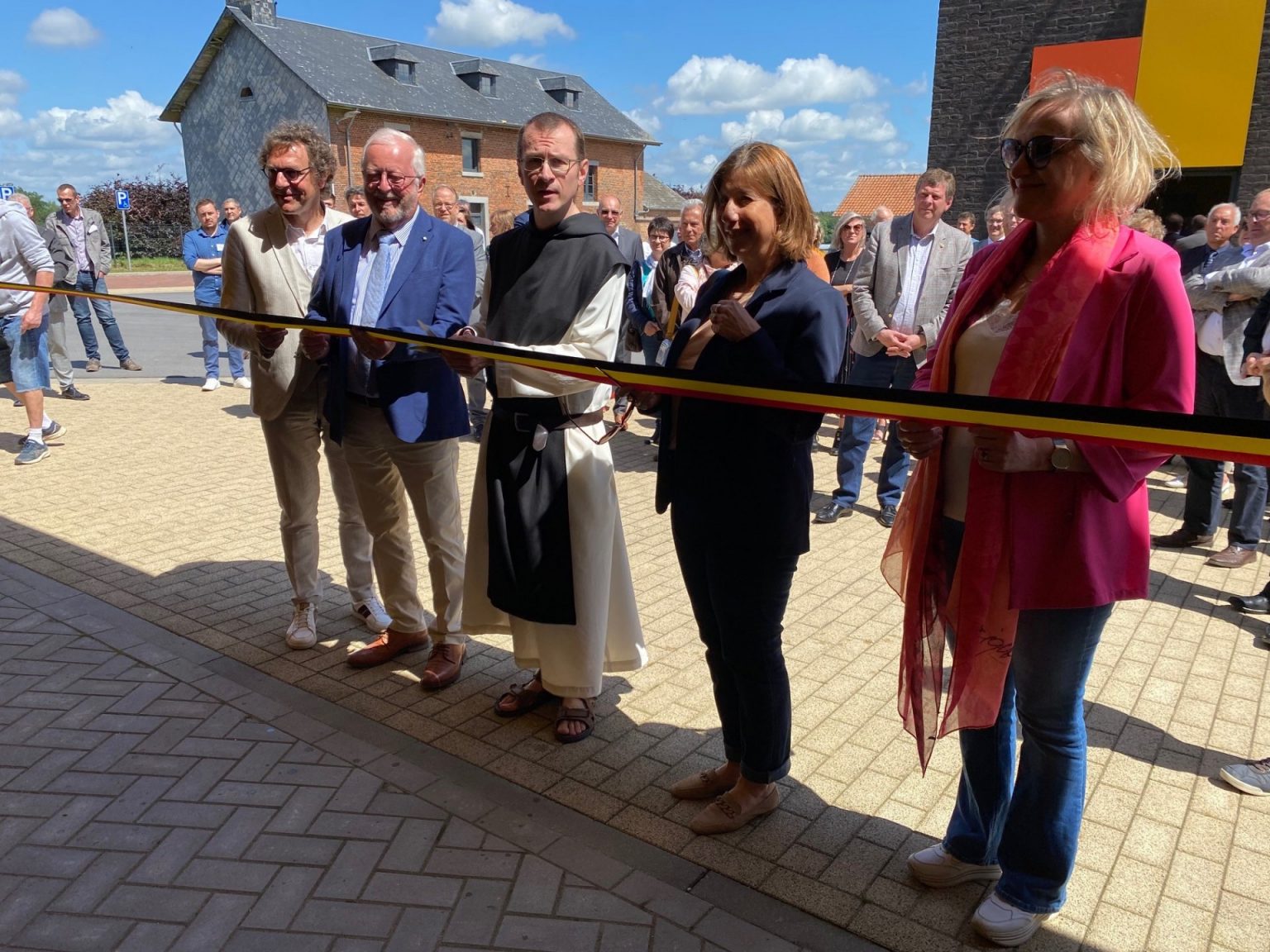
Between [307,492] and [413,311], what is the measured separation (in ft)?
4.00

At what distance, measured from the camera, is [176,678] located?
404cm

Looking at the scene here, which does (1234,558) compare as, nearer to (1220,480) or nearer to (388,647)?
(1220,480)

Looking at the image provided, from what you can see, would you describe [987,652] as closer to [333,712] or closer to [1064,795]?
[1064,795]

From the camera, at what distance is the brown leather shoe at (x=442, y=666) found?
398 centimetres

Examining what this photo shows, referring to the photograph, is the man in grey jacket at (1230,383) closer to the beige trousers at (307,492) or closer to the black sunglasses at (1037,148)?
the black sunglasses at (1037,148)

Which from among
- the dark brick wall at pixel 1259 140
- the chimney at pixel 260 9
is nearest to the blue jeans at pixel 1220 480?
the dark brick wall at pixel 1259 140

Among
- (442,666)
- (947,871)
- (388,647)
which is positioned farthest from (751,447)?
(388,647)

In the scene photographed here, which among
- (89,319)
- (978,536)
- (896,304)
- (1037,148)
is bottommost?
(89,319)

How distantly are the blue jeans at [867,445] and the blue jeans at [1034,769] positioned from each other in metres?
3.94

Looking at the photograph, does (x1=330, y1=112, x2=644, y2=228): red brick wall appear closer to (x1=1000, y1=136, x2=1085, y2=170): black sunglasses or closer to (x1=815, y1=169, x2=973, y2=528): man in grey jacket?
(x1=815, y1=169, x2=973, y2=528): man in grey jacket

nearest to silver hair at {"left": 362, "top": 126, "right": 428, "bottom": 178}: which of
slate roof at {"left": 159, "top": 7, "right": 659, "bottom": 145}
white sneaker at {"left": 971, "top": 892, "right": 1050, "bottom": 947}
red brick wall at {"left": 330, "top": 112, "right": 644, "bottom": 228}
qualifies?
white sneaker at {"left": 971, "top": 892, "right": 1050, "bottom": 947}

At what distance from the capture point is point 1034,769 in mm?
2369

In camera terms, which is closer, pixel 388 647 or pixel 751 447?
pixel 751 447

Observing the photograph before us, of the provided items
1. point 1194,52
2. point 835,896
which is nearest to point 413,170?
point 835,896
